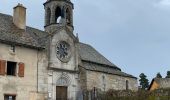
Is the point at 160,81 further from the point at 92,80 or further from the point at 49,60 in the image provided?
the point at 49,60

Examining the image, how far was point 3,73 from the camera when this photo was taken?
1288 inches

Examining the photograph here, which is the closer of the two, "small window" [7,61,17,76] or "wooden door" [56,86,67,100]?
"small window" [7,61,17,76]

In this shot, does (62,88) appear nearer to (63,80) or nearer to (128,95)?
(63,80)

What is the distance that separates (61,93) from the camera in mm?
38344

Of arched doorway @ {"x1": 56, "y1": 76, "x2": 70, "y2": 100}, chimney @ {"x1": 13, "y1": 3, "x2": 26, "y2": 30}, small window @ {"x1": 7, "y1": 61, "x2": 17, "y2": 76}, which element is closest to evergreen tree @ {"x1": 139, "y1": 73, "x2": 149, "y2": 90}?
arched doorway @ {"x1": 56, "y1": 76, "x2": 70, "y2": 100}

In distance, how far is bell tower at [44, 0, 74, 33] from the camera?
4247 centimetres

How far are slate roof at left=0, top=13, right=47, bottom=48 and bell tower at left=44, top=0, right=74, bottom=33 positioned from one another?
282cm

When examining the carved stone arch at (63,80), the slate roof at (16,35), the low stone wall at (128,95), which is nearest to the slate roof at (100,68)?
the carved stone arch at (63,80)

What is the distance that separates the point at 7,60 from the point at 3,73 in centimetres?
140

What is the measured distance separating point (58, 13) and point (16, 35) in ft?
32.3

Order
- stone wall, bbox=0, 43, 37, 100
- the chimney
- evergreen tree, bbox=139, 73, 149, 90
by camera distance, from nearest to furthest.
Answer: stone wall, bbox=0, 43, 37, 100 < the chimney < evergreen tree, bbox=139, 73, 149, 90

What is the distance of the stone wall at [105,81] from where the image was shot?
40453 mm

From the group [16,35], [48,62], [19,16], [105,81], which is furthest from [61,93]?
[19,16]

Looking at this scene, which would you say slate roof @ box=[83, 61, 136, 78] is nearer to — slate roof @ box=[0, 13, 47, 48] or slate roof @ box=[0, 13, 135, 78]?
slate roof @ box=[0, 13, 135, 78]
